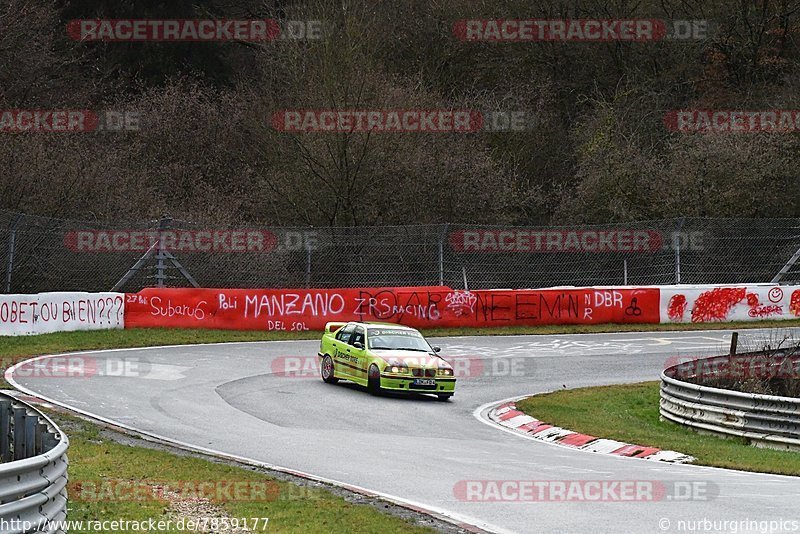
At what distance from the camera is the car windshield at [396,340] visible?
21203 mm

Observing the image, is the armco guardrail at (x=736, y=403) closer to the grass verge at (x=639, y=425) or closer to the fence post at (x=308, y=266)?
the grass verge at (x=639, y=425)

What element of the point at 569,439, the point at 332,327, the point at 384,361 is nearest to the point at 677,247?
the point at 332,327

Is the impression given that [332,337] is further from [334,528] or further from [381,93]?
[381,93]

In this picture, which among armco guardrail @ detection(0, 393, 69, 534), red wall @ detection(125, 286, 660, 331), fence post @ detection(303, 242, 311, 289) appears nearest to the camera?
armco guardrail @ detection(0, 393, 69, 534)

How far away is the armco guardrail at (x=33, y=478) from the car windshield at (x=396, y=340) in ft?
37.9

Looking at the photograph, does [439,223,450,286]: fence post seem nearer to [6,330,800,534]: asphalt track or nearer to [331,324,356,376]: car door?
[6,330,800,534]: asphalt track

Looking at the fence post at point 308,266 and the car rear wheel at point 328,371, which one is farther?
the fence post at point 308,266

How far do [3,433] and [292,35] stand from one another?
3212 cm

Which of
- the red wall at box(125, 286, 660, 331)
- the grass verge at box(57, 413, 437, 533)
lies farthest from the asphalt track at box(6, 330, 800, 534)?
the red wall at box(125, 286, 660, 331)

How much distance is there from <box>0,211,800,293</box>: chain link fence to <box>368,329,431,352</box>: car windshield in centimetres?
944

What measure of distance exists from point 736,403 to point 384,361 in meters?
6.29

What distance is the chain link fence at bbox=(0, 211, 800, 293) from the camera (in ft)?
94.7

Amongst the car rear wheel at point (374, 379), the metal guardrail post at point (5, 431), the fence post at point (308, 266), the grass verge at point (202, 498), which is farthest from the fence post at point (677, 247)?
the metal guardrail post at point (5, 431)

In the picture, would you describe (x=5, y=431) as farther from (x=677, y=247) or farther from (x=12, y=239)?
(x=677, y=247)
